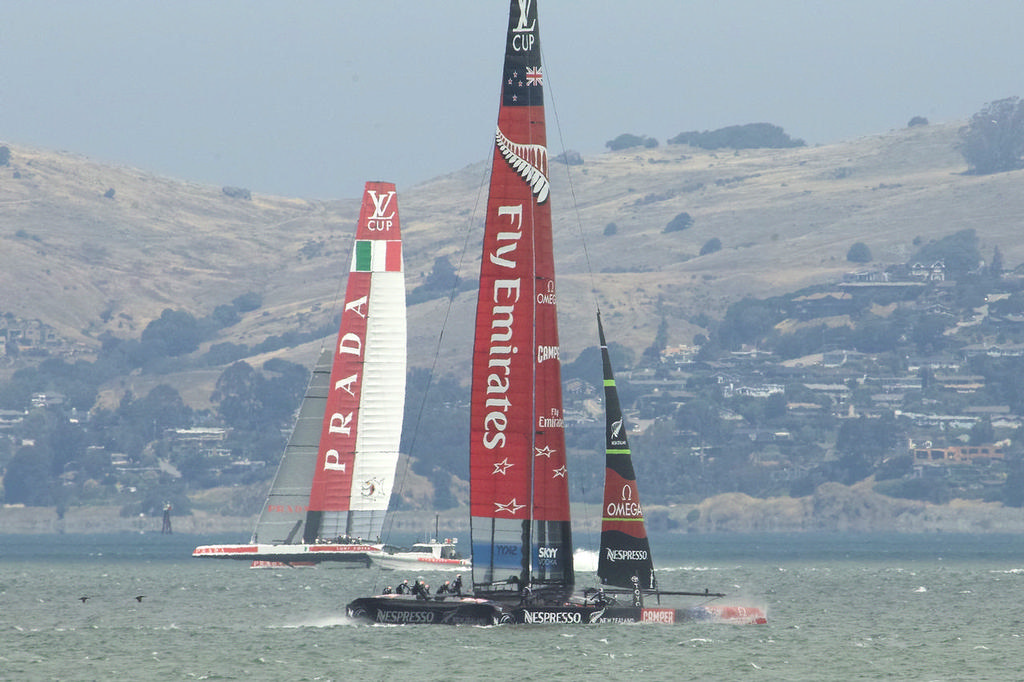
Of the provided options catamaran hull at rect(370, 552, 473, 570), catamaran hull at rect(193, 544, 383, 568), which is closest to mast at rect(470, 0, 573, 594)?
catamaran hull at rect(370, 552, 473, 570)

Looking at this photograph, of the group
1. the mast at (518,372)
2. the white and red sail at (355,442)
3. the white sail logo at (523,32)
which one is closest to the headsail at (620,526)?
the mast at (518,372)

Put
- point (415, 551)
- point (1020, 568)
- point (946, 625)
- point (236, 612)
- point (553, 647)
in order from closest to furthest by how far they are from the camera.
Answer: point (553, 647)
point (946, 625)
point (236, 612)
point (415, 551)
point (1020, 568)

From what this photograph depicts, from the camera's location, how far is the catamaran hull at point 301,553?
91.7m

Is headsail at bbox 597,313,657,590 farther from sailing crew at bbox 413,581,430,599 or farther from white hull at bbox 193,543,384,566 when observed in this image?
white hull at bbox 193,543,384,566

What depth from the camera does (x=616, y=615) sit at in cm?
5472

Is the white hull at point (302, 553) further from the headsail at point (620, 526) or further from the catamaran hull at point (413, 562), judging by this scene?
the headsail at point (620, 526)

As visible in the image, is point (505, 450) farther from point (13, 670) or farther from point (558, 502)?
point (13, 670)

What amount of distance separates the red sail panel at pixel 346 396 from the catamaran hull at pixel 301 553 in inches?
108

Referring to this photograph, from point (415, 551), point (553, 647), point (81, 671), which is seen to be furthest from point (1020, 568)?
point (81, 671)

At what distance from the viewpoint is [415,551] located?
96.9 m

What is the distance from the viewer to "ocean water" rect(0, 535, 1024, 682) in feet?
164

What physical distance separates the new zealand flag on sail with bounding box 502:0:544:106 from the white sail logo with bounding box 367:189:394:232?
1715 inches

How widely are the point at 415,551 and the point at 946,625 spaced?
121 feet

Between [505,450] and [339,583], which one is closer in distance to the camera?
[505,450]
